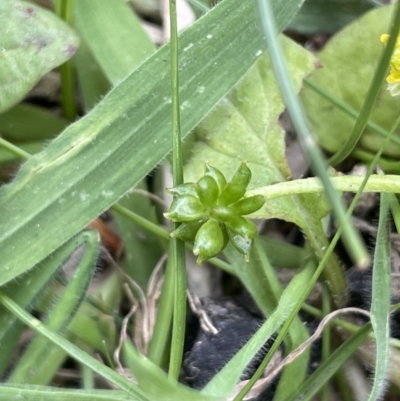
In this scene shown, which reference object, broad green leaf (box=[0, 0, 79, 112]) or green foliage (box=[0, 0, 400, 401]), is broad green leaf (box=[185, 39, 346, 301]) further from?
broad green leaf (box=[0, 0, 79, 112])

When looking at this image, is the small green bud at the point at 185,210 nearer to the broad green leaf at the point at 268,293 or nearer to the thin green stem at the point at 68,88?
the broad green leaf at the point at 268,293

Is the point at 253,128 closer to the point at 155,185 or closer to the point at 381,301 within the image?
the point at 155,185

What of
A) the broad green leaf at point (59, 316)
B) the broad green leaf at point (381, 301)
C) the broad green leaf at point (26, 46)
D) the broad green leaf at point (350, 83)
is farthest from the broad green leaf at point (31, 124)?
the broad green leaf at point (381, 301)

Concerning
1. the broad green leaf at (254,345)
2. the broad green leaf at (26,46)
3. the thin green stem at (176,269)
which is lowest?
the broad green leaf at (254,345)

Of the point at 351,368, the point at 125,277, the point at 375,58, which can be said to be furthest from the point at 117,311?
the point at 375,58

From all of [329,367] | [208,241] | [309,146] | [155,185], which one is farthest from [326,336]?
[309,146]

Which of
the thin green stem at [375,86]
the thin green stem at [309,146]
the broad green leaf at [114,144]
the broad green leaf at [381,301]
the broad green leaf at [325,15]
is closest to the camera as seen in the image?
the thin green stem at [309,146]

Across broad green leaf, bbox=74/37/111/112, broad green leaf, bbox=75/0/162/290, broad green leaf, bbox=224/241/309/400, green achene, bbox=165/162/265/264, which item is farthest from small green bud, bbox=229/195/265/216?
broad green leaf, bbox=74/37/111/112
